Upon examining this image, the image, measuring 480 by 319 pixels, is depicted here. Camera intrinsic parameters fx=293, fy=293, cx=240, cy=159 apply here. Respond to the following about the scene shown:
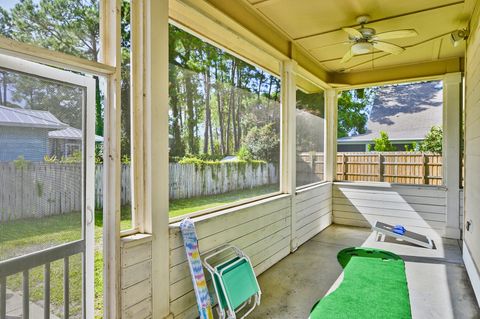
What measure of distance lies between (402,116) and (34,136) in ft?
39.2

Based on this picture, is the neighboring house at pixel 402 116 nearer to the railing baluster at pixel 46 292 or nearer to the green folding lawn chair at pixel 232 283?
the green folding lawn chair at pixel 232 283

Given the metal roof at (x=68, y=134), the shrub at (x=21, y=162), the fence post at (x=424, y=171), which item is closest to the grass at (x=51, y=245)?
the shrub at (x=21, y=162)

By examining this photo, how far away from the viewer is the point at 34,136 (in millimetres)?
1496

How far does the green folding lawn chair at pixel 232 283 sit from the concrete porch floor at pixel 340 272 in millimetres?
144

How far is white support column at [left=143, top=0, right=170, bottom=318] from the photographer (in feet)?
6.57

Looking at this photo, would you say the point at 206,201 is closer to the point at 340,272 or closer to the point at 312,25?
the point at 340,272

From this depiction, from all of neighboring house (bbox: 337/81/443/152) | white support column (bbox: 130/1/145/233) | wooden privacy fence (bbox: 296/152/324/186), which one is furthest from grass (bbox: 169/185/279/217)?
neighboring house (bbox: 337/81/443/152)

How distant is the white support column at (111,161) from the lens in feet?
5.93

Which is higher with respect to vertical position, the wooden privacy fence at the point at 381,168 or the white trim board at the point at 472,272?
the wooden privacy fence at the point at 381,168

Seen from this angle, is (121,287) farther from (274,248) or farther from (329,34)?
(329,34)

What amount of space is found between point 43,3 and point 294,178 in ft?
10.9

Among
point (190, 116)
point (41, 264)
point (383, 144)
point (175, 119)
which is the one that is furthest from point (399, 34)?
point (383, 144)

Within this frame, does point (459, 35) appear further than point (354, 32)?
Yes

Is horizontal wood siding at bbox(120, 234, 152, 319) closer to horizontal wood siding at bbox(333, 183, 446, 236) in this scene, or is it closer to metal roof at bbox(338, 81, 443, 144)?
horizontal wood siding at bbox(333, 183, 446, 236)
